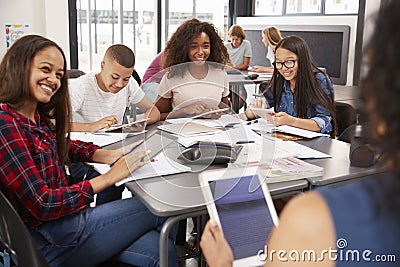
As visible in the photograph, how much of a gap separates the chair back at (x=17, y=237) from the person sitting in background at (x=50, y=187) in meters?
0.17

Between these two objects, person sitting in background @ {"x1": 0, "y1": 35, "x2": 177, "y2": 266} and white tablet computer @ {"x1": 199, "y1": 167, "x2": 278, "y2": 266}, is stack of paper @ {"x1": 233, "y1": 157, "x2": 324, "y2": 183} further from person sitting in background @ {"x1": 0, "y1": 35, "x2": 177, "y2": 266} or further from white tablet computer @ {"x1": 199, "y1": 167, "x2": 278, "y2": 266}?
person sitting in background @ {"x1": 0, "y1": 35, "x2": 177, "y2": 266}

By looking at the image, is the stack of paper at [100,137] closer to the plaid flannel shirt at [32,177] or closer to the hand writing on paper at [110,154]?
the hand writing on paper at [110,154]

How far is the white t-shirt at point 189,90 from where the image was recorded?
247 cm

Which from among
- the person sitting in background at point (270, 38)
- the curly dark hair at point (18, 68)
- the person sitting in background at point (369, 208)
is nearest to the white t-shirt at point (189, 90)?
the curly dark hair at point (18, 68)

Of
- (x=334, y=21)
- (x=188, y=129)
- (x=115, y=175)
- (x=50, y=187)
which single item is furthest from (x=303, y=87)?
(x=334, y=21)

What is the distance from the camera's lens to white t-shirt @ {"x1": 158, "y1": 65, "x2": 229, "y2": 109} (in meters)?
2.47

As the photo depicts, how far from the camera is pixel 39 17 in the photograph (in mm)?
4117

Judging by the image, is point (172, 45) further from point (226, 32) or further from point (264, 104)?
point (226, 32)

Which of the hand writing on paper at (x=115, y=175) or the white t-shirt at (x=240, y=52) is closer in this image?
the hand writing on paper at (x=115, y=175)

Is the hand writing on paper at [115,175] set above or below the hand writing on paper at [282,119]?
below

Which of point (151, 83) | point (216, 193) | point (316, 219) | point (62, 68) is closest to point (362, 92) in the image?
point (316, 219)

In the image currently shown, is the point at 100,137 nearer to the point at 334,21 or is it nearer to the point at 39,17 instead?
the point at 39,17

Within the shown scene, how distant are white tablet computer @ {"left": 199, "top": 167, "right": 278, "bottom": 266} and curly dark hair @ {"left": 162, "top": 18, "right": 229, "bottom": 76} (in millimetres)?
1370

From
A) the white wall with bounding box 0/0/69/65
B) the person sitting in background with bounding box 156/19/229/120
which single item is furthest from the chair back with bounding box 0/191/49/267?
the white wall with bounding box 0/0/69/65
